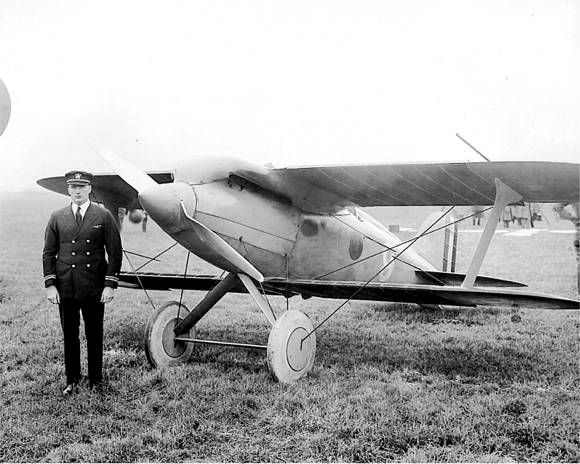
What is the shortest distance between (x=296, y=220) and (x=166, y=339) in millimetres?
1937

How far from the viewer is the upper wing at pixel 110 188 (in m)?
6.87

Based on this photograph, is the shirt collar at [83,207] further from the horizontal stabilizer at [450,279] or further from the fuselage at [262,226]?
the horizontal stabilizer at [450,279]

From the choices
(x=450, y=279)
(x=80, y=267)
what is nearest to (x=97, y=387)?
(x=80, y=267)

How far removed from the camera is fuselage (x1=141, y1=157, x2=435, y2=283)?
473 centimetres

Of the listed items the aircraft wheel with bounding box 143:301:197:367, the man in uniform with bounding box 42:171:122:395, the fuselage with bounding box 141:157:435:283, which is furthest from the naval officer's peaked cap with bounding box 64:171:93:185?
the aircraft wheel with bounding box 143:301:197:367

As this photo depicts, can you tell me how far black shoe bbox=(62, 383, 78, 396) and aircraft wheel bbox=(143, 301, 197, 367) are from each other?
0.97m

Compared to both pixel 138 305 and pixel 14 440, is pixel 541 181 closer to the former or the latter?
pixel 14 440

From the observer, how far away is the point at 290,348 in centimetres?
488

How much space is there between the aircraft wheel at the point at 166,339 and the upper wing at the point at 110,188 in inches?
77.0

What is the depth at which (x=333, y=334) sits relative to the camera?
286 inches

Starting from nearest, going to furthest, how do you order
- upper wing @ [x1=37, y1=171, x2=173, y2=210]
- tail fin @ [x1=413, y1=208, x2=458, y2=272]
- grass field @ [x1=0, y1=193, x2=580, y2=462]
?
grass field @ [x1=0, y1=193, x2=580, y2=462]
upper wing @ [x1=37, y1=171, x2=173, y2=210]
tail fin @ [x1=413, y1=208, x2=458, y2=272]

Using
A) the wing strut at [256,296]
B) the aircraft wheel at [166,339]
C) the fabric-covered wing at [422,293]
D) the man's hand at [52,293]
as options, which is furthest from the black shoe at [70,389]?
the fabric-covered wing at [422,293]

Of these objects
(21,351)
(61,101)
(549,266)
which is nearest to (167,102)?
(61,101)

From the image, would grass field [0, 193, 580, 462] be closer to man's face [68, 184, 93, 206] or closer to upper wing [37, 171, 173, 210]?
man's face [68, 184, 93, 206]
